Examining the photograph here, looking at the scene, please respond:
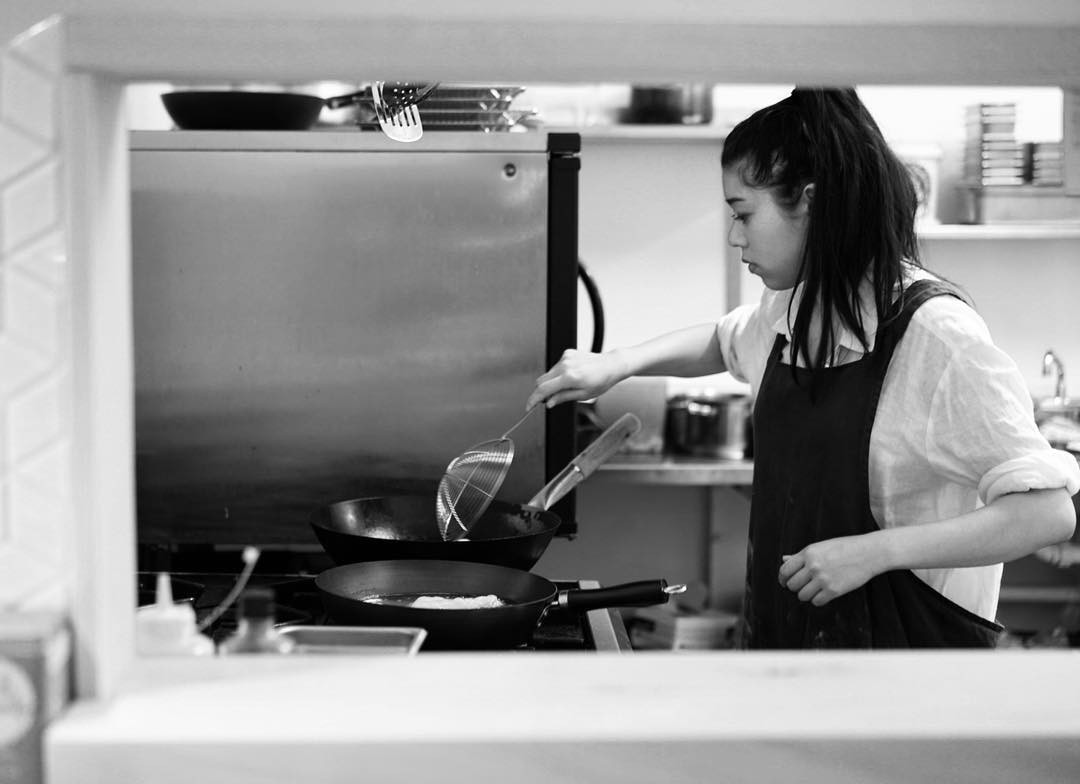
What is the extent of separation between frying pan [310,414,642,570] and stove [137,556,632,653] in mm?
79

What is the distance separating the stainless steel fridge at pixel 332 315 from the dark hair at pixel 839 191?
0.47m

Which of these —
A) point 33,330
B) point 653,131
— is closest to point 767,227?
point 33,330

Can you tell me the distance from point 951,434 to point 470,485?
0.72 meters

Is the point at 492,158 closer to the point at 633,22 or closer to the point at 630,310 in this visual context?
the point at 633,22

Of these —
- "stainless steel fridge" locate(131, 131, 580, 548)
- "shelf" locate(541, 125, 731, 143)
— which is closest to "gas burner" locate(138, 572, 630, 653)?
"stainless steel fridge" locate(131, 131, 580, 548)

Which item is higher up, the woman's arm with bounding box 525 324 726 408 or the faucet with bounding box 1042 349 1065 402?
the woman's arm with bounding box 525 324 726 408

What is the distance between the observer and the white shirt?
1542mm

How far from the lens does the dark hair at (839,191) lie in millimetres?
1709

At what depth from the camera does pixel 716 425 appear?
3.71 meters

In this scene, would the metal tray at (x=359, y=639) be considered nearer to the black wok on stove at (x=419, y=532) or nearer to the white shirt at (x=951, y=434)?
the black wok on stove at (x=419, y=532)

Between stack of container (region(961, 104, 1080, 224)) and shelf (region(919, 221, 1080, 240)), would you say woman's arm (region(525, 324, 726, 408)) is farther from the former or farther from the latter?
stack of container (region(961, 104, 1080, 224))

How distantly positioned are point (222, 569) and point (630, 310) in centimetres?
229

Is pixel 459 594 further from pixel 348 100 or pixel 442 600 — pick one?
pixel 348 100

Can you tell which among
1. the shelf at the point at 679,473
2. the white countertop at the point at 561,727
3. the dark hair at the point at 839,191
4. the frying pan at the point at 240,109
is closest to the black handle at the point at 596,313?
the frying pan at the point at 240,109
